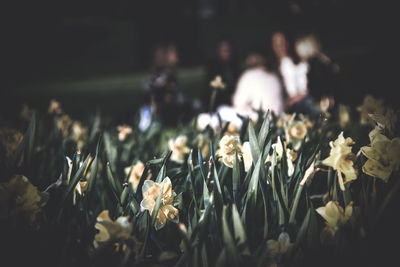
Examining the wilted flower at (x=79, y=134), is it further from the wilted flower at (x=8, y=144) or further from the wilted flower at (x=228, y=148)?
the wilted flower at (x=228, y=148)

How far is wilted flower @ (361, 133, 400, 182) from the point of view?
36.2 inches

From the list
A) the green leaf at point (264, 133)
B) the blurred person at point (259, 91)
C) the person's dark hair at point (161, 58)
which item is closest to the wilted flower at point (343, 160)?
the green leaf at point (264, 133)

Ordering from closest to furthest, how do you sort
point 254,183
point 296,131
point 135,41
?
point 254,183 < point 296,131 < point 135,41

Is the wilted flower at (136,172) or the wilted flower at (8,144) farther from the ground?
the wilted flower at (8,144)

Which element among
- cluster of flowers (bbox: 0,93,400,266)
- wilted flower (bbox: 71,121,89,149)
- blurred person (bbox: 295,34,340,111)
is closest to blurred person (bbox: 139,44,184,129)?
wilted flower (bbox: 71,121,89,149)

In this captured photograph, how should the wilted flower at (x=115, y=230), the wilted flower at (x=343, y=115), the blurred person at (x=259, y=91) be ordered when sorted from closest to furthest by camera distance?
the wilted flower at (x=115, y=230) → the wilted flower at (x=343, y=115) → the blurred person at (x=259, y=91)

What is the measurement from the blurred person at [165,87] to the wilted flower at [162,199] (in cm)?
378

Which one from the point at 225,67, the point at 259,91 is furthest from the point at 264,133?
the point at 225,67

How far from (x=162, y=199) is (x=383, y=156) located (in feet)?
2.17

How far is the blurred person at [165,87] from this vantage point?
488 cm

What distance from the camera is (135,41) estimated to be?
14.6m

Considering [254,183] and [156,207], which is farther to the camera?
[254,183]

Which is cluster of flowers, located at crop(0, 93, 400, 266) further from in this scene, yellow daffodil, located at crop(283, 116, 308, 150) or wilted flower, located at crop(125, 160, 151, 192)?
yellow daffodil, located at crop(283, 116, 308, 150)

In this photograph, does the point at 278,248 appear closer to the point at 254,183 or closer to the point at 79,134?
the point at 254,183
